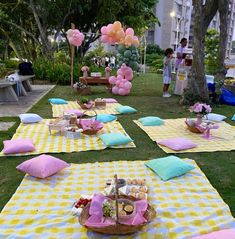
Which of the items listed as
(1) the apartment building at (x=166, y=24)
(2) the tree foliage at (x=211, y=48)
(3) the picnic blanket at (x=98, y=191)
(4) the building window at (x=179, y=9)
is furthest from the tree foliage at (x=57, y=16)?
(4) the building window at (x=179, y=9)

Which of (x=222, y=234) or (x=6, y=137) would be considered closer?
(x=222, y=234)

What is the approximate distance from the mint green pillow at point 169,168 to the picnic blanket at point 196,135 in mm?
889

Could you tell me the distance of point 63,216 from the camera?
2957 millimetres

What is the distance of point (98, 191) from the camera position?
3.48 metres

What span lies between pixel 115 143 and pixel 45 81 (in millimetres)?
10440

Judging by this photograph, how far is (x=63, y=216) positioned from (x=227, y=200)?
180 centimetres

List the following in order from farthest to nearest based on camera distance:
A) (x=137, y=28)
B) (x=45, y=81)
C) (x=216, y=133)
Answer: (x=137, y=28), (x=45, y=81), (x=216, y=133)

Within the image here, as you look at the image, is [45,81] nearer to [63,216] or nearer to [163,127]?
[163,127]

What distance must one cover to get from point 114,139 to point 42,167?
1.67 m

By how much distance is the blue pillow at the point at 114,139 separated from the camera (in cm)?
512

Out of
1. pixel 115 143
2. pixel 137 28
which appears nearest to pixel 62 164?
pixel 115 143

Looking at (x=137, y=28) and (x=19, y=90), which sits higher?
(x=137, y=28)

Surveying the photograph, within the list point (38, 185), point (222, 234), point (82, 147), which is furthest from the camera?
point (82, 147)

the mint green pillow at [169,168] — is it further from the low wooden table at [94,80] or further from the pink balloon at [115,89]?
the low wooden table at [94,80]
